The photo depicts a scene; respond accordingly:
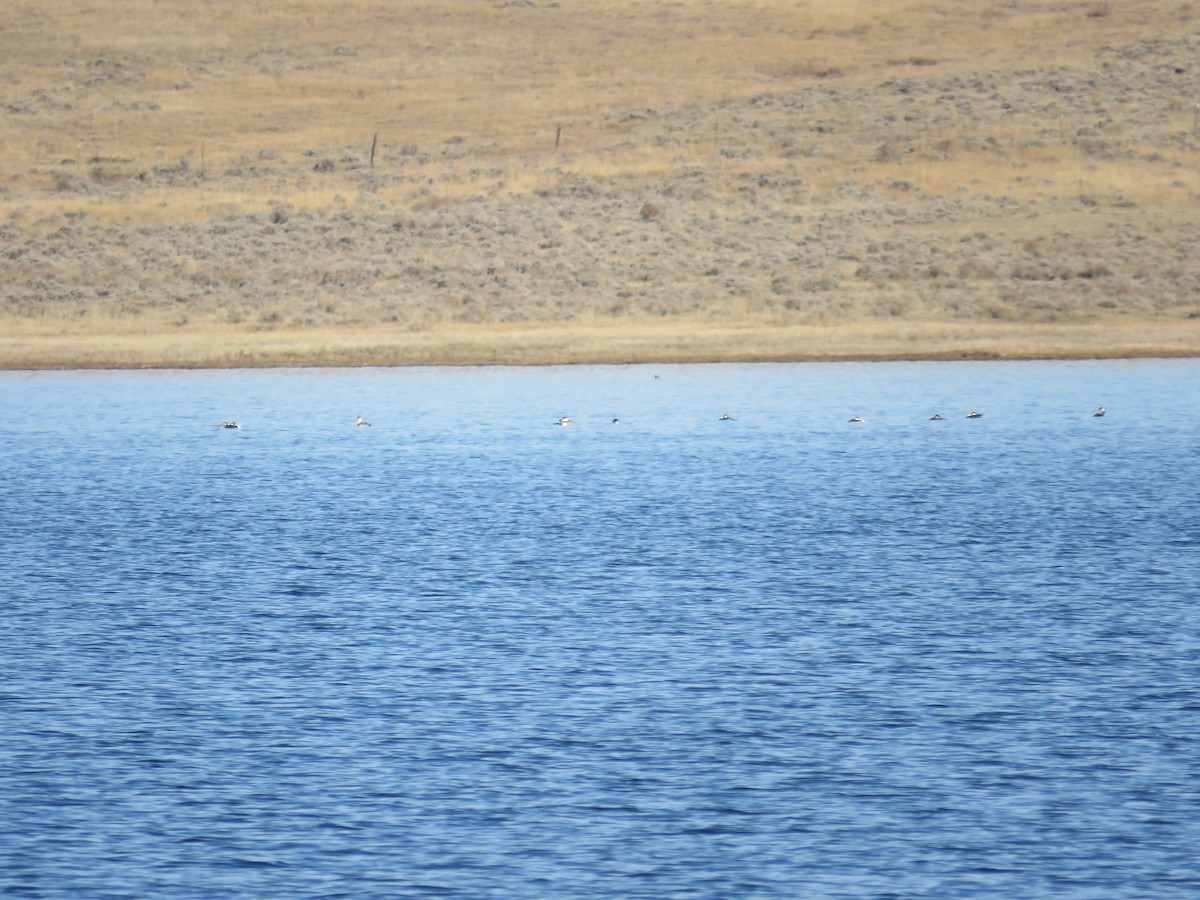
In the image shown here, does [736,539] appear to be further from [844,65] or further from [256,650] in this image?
[844,65]

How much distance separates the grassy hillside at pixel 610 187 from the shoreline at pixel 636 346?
17 cm

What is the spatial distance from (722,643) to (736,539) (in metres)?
7.40

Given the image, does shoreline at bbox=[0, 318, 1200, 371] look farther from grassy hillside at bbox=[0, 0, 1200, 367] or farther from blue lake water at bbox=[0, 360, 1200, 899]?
blue lake water at bbox=[0, 360, 1200, 899]

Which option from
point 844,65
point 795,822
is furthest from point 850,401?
point 844,65

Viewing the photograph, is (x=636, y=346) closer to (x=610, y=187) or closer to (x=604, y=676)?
(x=610, y=187)

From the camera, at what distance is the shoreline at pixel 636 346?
53.8m

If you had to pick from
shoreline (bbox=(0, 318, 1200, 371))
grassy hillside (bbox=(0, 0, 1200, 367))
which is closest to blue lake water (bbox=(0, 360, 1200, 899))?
shoreline (bbox=(0, 318, 1200, 371))

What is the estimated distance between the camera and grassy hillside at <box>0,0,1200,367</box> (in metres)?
58.7

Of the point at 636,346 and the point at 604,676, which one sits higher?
the point at 604,676

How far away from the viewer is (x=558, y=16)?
109250 mm

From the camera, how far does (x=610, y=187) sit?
73625 mm

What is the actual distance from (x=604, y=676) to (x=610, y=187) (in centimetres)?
5912

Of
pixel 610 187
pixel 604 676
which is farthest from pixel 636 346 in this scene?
pixel 604 676

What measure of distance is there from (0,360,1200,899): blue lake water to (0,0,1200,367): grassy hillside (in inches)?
939
